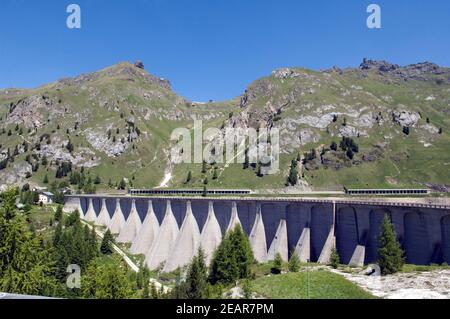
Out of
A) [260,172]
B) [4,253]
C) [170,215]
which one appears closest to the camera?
[4,253]

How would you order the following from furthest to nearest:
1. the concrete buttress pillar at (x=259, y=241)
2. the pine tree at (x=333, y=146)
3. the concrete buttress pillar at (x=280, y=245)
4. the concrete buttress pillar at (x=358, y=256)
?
the pine tree at (x=333, y=146) < the concrete buttress pillar at (x=259, y=241) < the concrete buttress pillar at (x=280, y=245) < the concrete buttress pillar at (x=358, y=256)

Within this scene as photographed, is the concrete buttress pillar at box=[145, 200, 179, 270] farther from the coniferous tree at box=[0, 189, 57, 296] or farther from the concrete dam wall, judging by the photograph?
the coniferous tree at box=[0, 189, 57, 296]

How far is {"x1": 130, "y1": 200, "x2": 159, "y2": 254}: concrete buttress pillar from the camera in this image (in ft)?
341

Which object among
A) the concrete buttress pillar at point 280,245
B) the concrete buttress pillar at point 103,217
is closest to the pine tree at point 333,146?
the concrete buttress pillar at point 103,217

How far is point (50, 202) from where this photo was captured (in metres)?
158

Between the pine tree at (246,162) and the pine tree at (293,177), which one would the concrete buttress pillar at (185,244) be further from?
the pine tree at (246,162)

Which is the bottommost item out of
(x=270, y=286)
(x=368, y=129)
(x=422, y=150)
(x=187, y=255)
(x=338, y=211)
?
(x=187, y=255)

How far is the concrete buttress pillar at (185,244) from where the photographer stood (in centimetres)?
8900

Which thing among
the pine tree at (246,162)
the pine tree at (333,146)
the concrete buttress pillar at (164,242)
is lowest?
the concrete buttress pillar at (164,242)

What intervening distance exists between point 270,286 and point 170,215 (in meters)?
67.8

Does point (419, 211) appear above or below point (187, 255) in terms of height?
above
